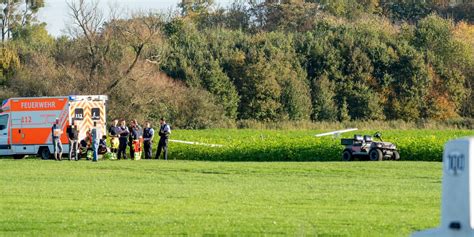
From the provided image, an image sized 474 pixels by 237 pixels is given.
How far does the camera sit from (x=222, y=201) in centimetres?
1923

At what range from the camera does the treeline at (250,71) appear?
6788cm

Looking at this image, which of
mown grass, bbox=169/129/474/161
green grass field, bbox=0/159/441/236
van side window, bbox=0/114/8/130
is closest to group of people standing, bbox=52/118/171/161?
mown grass, bbox=169/129/474/161

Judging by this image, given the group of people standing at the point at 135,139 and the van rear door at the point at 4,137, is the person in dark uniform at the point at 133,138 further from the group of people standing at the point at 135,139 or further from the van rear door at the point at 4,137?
the van rear door at the point at 4,137

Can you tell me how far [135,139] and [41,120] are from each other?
458cm

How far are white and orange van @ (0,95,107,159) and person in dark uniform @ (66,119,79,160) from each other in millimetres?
1683

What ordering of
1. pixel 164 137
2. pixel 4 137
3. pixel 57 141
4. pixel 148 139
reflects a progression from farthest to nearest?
pixel 4 137 → pixel 148 139 → pixel 164 137 → pixel 57 141

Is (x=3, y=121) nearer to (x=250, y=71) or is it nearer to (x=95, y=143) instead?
(x=95, y=143)

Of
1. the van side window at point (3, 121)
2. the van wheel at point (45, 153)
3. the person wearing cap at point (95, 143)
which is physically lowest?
the van wheel at point (45, 153)

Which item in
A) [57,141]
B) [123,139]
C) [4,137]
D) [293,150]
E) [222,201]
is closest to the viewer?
[222,201]

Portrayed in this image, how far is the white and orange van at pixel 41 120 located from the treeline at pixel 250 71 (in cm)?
2045

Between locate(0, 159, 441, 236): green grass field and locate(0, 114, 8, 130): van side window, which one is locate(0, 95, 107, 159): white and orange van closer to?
locate(0, 114, 8, 130): van side window

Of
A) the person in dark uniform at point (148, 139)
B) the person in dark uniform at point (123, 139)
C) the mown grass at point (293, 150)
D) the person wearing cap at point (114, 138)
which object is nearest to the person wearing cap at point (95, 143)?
the person in dark uniform at point (123, 139)

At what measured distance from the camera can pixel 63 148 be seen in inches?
1704

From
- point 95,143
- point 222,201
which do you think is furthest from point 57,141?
point 222,201
